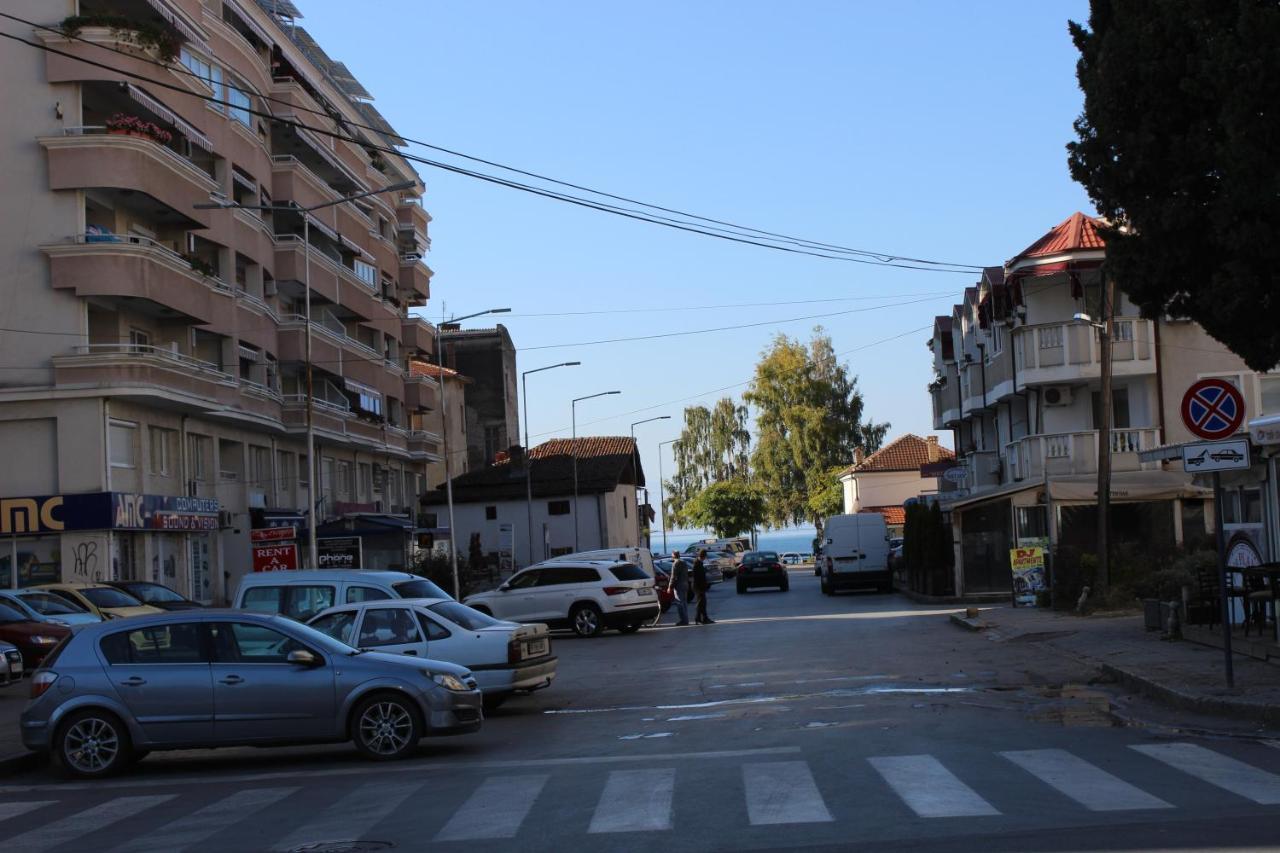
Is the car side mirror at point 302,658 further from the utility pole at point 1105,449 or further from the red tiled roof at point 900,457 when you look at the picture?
the red tiled roof at point 900,457

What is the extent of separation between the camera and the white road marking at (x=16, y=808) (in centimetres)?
1199

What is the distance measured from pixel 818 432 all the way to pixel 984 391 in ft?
148

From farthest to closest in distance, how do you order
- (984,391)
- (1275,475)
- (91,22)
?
(984,391) → (91,22) → (1275,475)

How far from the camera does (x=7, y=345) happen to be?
118ft

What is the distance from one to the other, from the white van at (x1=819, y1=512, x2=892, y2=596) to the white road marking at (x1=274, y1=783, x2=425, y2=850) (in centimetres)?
3941

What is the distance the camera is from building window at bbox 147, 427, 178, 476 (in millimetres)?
38531

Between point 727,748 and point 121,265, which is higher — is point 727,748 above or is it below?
below

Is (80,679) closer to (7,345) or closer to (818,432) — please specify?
(7,345)

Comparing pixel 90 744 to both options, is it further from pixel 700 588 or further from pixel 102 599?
pixel 700 588

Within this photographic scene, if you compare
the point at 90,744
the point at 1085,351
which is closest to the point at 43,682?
the point at 90,744

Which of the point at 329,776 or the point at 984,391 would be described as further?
the point at 984,391

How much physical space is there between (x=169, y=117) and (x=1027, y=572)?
968 inches

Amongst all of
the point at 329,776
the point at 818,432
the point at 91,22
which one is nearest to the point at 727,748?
the point at 329,776

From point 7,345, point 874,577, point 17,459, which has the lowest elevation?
point 874,577
